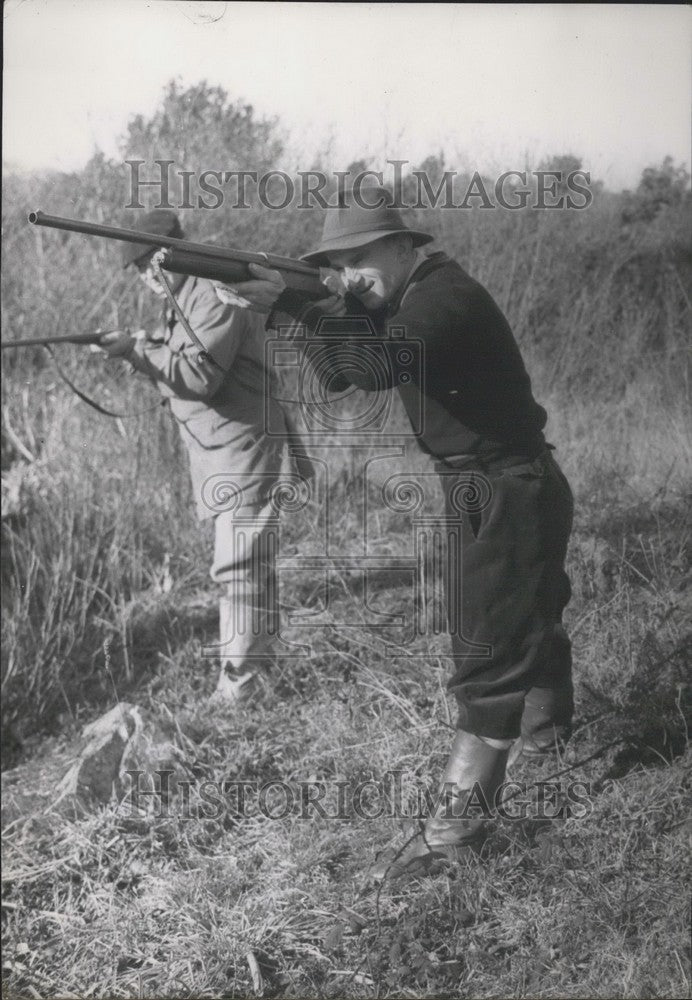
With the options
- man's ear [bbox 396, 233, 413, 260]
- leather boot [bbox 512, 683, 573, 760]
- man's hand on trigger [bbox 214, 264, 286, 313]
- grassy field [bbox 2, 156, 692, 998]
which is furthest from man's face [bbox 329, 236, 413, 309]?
leather boot [bbox 512, 683, 573, 760]

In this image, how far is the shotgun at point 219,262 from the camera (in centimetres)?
245

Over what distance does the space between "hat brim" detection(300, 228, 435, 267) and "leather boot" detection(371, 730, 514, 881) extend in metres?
1.45

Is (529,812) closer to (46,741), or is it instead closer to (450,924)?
(450,924)

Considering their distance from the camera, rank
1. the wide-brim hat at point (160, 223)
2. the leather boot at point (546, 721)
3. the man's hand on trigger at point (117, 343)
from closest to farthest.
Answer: the leather boot at point (546, 721)
the wide-brim hat at point (160, 223)
the man's hand on trigger at point (117, 343)

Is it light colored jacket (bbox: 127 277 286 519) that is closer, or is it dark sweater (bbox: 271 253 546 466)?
dark sweater (bbox: 271 253 546 466)

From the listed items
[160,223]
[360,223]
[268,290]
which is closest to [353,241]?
[360,223]

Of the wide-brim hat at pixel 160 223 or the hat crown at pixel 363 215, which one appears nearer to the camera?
the hat crown at pixel 363 215

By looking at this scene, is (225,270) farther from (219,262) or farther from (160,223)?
(160,223)

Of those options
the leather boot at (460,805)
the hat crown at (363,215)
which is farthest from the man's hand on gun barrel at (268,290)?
the leather boot at (460,805)

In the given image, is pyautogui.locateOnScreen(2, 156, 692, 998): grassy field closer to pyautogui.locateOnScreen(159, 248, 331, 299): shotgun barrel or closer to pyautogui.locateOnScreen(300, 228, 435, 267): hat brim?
pyautogui.locateOnScreen(300, 228, 435, 267): hat brim

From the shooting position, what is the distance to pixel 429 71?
2.53 m

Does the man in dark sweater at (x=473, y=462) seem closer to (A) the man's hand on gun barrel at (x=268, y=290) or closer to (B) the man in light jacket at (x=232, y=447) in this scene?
(A) the man's hand on gun barrel at (x=268, y=290)

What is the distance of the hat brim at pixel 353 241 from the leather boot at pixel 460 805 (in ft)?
4.76

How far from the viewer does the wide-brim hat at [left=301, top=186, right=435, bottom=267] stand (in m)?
2.43
